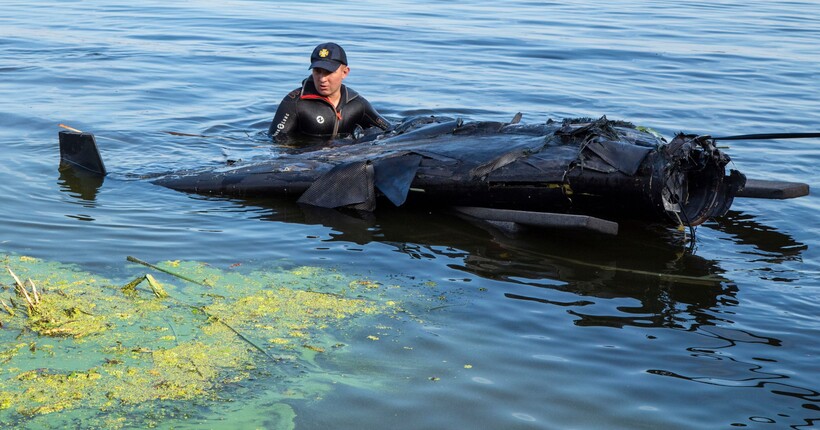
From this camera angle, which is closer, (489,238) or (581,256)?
(581,256)

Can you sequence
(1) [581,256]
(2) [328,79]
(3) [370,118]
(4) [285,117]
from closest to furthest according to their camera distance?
(1) [581,256], (2) [328,79], (4) [285,117], (3) [370,118]

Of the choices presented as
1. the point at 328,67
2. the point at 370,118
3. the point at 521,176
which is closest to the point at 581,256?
the point at 521,176

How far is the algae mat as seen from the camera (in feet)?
13.3

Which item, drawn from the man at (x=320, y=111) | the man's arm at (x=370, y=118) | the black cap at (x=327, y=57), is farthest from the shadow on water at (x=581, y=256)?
the man's arm at (x=370, y=118)

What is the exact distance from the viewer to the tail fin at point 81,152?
25.3ft

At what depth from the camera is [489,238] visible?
265 inches

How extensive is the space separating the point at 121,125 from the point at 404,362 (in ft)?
20.9

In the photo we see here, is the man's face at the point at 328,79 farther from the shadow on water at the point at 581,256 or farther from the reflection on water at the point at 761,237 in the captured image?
the reflection on water at the point at 761,237

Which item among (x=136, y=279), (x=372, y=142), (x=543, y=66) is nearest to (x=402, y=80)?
(x=543, y=66)

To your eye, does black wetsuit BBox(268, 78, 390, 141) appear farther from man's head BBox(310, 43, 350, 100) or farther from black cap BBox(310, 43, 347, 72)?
black cap BBox(310, 43, 347, 72)

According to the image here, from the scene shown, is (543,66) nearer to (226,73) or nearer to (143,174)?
(226,73)

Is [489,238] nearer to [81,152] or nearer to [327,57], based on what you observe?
[327,57]

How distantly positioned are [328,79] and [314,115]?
0.45 meters

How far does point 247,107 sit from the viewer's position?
11.3 metres
